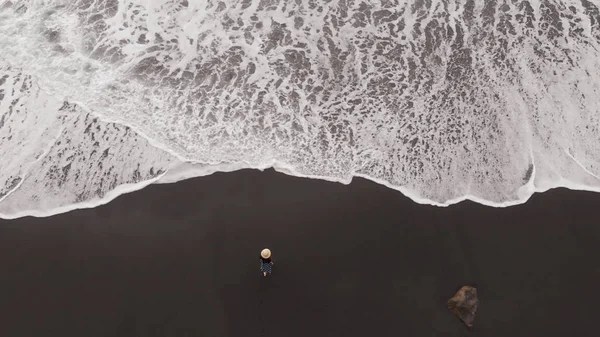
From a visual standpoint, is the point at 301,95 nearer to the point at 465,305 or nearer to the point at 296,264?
the point at 296,264

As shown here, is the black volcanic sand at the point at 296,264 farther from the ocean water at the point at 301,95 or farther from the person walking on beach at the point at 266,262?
the ocean water at the point at 301,95

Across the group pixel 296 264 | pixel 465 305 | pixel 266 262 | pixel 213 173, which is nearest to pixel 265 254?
pixel 266 262

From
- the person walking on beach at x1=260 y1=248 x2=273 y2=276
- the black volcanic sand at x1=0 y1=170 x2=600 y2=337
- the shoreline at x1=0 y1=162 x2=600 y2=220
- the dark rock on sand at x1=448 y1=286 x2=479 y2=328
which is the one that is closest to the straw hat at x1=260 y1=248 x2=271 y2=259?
the person walking on beach at x1=260 y1=248 x2=273 y2=276

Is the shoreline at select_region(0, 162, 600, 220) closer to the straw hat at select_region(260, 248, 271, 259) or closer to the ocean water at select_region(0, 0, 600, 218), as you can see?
the ocean water at select_region(0, 0, 600, 218)

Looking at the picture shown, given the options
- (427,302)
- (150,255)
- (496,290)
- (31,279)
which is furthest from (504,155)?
(31,279)

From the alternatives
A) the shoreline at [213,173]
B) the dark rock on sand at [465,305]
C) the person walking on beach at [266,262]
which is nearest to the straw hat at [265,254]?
the person walking on beach at [266,262]

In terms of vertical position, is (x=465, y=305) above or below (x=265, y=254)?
below
